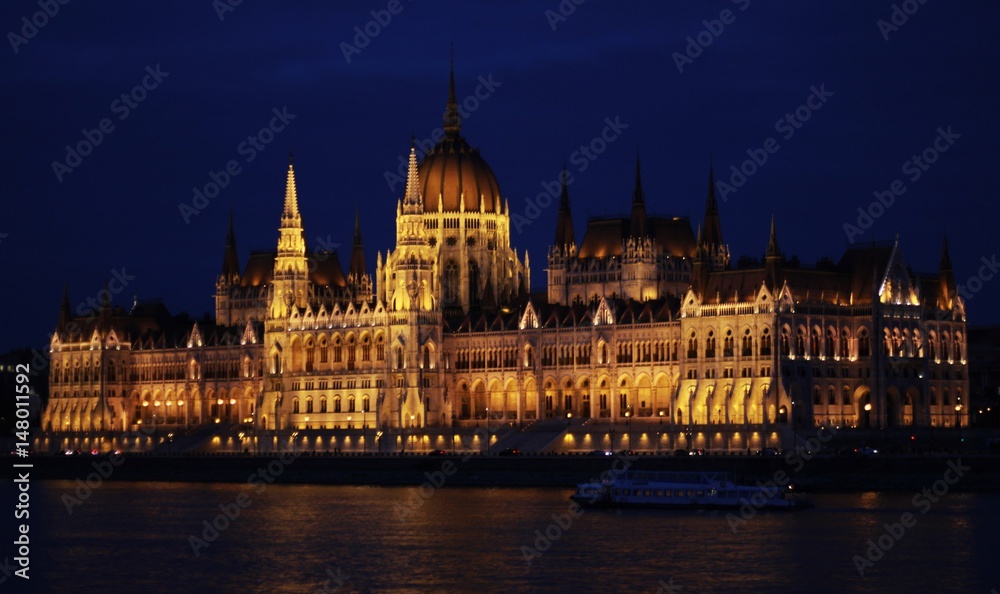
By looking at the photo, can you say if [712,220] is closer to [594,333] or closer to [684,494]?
[594,333]

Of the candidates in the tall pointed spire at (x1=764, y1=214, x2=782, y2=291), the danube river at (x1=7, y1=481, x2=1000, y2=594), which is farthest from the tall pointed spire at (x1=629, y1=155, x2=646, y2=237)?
the danube river at (x1=7, y1=481, x2=1000, y2=594)

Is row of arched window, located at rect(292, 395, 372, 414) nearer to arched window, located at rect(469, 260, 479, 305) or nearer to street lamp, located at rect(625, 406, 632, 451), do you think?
arched window, located at rect(469, 260, 479, 305)

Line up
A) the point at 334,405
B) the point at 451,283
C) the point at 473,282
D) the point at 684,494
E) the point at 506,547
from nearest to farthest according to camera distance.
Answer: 1. the point at 506,547
2. the point at 684,494
3. the point at 334,405
4. the point at 451,283
5. the point at 473,282

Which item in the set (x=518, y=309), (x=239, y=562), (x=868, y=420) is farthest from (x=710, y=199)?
(x=239, y=562)

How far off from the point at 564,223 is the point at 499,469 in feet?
131

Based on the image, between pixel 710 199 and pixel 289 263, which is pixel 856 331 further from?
pixel 289 263

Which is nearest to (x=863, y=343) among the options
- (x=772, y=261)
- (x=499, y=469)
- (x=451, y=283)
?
(x=772, y=261)

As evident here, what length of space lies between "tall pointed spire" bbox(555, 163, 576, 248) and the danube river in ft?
179

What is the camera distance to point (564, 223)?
191 m

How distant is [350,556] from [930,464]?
1878 inches

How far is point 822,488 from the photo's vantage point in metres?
140

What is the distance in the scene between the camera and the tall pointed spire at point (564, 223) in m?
191

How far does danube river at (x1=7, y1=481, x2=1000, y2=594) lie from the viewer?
94625 millimetres

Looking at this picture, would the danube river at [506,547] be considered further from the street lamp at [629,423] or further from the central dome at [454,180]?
the central dome at [454,180]
